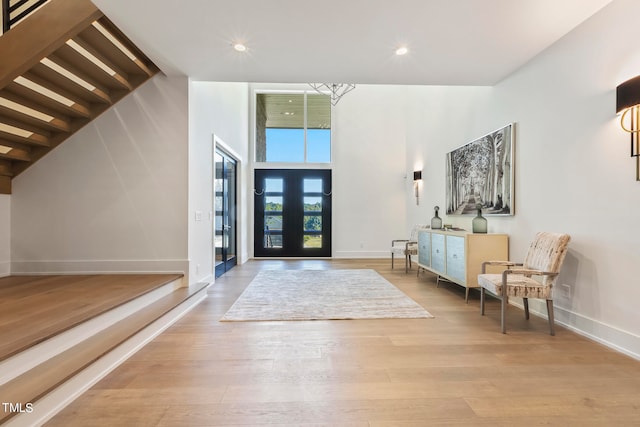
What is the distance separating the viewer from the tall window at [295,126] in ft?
24.3

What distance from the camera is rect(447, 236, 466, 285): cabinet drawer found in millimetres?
3697

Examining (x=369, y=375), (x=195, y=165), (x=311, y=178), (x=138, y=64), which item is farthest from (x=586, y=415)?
(x=311, y=178)

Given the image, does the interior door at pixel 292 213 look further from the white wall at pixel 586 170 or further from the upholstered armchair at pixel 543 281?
the upholstered armchair at pixel 543 281

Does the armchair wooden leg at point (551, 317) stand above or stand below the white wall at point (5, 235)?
below

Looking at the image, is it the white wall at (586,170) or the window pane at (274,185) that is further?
the window pane at (274,185)

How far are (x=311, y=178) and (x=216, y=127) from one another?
3059mm

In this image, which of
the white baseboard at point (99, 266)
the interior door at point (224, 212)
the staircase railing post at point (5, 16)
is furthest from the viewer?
the interior door at point (224, 212)

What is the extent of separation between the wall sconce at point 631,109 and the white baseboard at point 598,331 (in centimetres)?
125

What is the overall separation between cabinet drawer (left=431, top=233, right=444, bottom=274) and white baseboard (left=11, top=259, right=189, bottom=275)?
11.9 feet

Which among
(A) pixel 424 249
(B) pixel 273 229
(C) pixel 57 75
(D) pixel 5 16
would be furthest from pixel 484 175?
(D) pixel 5 16

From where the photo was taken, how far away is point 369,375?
6.42 feet

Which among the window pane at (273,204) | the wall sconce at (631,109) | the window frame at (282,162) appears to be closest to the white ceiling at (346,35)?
the wall sconce at (631,109)

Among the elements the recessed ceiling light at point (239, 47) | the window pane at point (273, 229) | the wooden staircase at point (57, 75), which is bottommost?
the window pane at point (273, 229)

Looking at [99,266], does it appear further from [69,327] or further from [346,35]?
[346,35]
